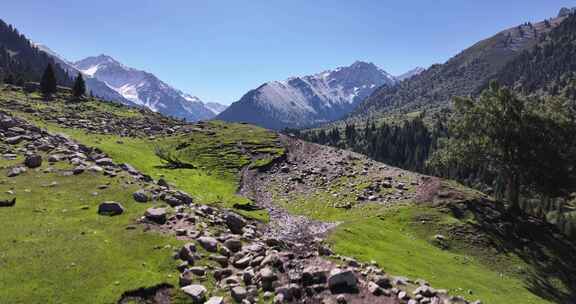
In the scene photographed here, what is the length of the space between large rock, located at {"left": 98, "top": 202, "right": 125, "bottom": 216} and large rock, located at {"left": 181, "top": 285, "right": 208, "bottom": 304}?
1090 cm

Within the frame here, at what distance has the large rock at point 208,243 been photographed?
22297mm

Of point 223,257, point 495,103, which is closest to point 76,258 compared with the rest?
point 223,257

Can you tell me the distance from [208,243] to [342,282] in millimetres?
8303

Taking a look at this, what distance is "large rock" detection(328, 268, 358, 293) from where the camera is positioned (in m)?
20.1

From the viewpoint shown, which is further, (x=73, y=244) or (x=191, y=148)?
(x=191, y=148)

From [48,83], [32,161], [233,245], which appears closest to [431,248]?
[233,245]

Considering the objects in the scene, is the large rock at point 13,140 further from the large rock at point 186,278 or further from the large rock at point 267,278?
the large rock at point 267,278

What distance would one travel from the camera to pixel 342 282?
20.4 metres

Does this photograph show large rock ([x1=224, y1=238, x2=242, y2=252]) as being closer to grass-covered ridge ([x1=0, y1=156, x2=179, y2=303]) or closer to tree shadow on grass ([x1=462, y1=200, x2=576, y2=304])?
grass-covered ridge ([x1=0, y1=156, x2=179, y2=303])

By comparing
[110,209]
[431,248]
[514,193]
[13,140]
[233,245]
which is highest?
[13,140]

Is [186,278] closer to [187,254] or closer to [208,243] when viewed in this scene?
[187,254]

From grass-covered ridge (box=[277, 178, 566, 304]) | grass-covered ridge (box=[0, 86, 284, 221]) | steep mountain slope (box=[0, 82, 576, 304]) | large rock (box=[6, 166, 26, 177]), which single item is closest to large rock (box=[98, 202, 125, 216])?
steep mountain slope (box=[0, 82, 576, 304])

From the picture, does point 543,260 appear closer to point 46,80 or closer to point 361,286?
point 361,286

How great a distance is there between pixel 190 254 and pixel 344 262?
987 cm
